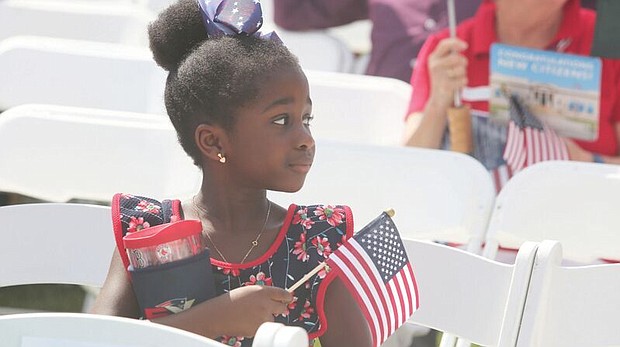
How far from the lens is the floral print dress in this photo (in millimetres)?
1737

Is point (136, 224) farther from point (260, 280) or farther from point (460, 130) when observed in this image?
point (460, 130)

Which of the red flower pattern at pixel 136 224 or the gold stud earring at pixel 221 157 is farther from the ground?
the gold stud earring at pixel 221 157

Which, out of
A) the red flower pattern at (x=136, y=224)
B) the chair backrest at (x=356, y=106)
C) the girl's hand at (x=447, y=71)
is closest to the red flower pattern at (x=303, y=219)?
the red flower pattern at (x=136, y=224)

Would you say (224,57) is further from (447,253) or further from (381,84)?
(381,84)

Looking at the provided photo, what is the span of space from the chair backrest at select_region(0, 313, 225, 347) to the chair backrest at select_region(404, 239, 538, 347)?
0.66m

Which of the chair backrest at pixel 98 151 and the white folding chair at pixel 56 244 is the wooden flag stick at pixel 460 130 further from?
the white folding chair at pixel 56 244

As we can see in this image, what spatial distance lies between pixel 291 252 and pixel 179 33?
0.35 metres

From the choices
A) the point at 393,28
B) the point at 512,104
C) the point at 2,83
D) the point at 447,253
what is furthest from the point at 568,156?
the point at 2,83

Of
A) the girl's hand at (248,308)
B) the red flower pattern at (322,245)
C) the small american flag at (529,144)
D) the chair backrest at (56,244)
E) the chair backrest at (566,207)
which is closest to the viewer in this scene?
the girl's hand at (248,308)

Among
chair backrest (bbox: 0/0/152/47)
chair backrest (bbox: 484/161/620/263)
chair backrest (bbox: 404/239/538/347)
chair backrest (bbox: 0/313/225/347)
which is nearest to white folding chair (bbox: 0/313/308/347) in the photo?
chair backrest (bbox: 0/313/225/347)

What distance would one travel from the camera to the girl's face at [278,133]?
1702mm

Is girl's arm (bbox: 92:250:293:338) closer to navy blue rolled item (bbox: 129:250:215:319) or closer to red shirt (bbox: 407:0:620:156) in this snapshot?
navy blue rolled item (bbox: 129:250:215:319)

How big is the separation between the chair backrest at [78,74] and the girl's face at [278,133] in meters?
1.62

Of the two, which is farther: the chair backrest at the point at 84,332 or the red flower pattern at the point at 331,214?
the red flower pattern at the point at 331,214
